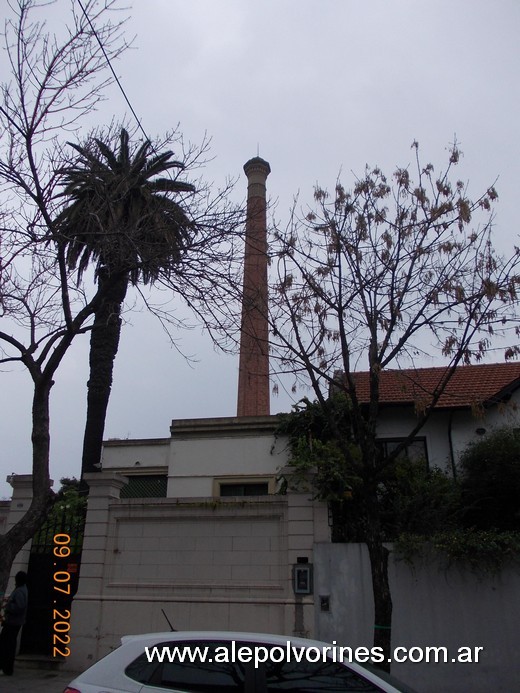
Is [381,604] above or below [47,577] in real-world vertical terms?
below

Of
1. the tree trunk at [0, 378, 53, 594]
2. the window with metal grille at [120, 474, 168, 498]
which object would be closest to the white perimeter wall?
the tree trunk at [0, 378, 53, 594]

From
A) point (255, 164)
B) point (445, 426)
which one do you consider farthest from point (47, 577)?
point (255, 164)

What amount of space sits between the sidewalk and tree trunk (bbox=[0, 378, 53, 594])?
2.01 m

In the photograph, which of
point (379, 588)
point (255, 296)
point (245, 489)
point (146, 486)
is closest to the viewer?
point (379, 588)

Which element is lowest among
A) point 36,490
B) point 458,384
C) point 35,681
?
point 35,681

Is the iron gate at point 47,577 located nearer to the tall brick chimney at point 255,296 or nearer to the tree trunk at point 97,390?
the tall brick chimney at point 255,296

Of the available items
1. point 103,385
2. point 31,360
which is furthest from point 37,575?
point 103,385

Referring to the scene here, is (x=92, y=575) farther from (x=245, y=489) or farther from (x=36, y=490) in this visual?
(x=245, y=489)

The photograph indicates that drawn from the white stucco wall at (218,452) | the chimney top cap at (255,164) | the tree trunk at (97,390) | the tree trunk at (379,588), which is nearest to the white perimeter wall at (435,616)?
the tree trunk at (379,588)

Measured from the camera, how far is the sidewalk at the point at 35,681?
894cm

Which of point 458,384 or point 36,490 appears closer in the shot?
point 36,490

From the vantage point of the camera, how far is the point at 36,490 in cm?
820

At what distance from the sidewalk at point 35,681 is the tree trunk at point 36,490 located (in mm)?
2006

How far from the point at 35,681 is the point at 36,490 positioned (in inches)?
141
